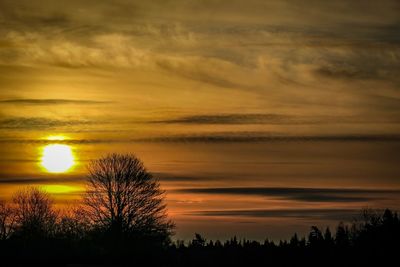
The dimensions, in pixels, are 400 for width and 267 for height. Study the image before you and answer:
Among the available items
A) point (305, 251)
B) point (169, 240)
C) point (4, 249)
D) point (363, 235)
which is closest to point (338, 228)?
point (305, 251)

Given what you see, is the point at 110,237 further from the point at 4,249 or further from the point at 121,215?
the point at 4,249

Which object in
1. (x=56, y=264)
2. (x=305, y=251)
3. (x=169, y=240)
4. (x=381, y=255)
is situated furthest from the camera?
(x=305, y=251)

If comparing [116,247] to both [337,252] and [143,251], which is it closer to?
[143,251]

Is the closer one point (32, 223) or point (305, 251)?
point (32, 223)

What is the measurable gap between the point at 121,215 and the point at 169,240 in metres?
6.51

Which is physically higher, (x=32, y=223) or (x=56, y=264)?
(x=32, y=223)

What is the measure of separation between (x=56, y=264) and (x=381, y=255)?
40.2m

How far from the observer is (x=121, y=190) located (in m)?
82.8

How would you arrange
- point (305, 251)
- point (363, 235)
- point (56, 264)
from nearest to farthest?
1. point (56, 264)
2. point (363, 235)
3. point (305, 251)

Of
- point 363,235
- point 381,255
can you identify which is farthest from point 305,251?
point 381,255

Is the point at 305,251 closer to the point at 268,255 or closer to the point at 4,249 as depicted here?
the point at 268,255

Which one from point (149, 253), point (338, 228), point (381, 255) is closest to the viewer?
point (149, 253)

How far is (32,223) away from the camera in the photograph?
348ft

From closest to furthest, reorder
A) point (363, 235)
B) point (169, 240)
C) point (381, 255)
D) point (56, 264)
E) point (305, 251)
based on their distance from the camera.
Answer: point (56, 264) < point (169, 240) < point (381, 255) < point (363, 235) < point (305, 251)
